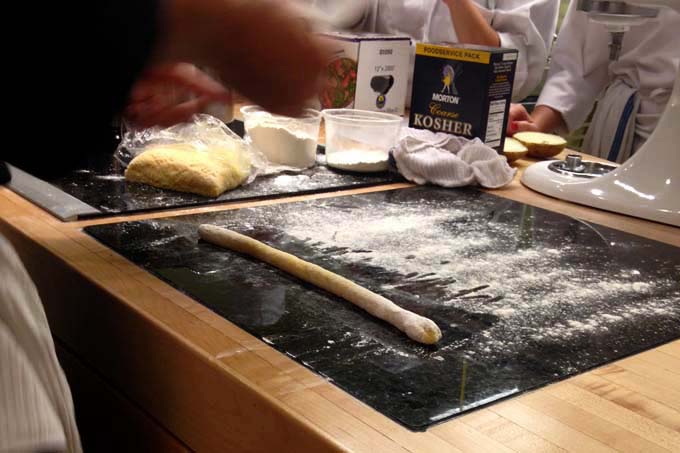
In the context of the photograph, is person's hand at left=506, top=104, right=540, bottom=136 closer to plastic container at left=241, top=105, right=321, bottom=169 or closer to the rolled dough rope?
plastic container at left=241, top=105, right=321, bottom=169

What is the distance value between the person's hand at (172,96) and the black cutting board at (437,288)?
24 centimetres

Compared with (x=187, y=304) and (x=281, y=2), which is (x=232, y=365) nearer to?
(x=187, y=304)

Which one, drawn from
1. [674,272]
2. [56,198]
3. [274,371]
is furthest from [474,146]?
[274,371]

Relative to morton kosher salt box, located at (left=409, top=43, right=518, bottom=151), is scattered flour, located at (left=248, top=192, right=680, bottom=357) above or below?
below

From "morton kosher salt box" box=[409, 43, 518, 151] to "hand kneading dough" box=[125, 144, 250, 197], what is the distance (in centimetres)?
37

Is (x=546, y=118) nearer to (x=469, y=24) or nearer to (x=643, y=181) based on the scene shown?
(x=469, y=24)

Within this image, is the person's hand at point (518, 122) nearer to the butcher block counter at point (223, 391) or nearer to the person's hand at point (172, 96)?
the butcher block counter at point (223, 391)

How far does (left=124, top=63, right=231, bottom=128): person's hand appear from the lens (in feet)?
1.43

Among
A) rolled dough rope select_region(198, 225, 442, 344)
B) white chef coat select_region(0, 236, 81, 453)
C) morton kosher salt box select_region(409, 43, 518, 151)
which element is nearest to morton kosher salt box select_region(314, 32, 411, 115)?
morton kosher salt box select_region(409, 43, 518, 151)

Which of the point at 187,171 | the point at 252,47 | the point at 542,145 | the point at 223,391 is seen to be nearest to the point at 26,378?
the point at 223,391

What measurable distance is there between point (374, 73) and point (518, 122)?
1.00ft

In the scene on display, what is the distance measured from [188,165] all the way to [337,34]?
0.63 m

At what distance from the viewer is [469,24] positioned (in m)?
1.81

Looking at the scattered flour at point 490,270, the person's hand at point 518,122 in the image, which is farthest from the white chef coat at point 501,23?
the scattered flour at point 490,270
